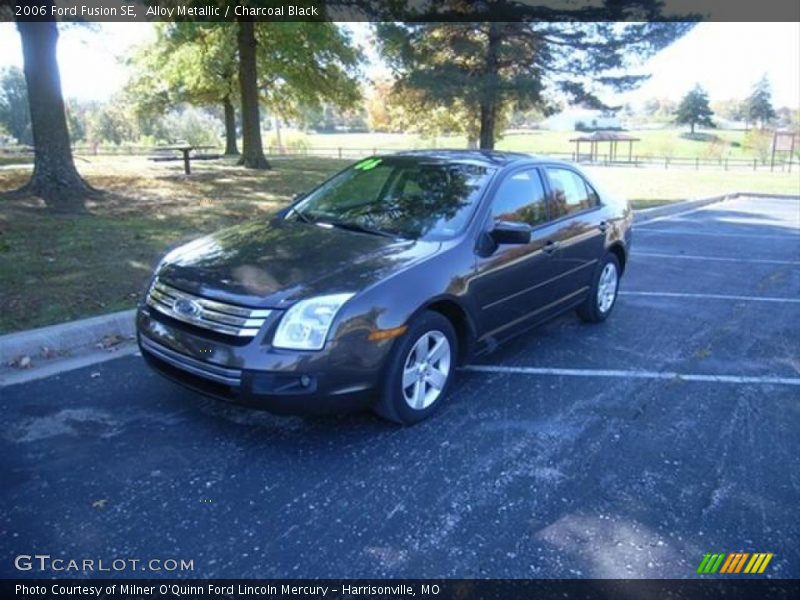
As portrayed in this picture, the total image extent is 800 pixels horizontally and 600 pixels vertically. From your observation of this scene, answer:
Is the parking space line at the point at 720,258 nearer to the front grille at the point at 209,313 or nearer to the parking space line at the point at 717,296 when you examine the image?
the parking space line at the point at 717,296

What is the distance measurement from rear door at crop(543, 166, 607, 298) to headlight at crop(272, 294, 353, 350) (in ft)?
7.64

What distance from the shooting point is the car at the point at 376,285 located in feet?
10.6

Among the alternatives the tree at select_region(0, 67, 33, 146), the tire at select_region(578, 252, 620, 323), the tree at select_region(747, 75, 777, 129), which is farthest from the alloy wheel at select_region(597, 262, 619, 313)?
the tree at select_region(747, 75, 777, 129)

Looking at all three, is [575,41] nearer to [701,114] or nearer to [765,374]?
[765,374]

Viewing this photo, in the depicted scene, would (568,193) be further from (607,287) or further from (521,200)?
(607,287)

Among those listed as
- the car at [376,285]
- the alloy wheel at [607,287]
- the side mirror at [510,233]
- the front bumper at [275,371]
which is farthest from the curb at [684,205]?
the front bumper at [275,371]

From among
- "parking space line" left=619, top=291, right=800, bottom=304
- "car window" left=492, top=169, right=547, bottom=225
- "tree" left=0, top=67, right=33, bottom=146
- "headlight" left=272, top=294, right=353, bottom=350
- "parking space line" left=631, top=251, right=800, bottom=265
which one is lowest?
"parking space line" left=619, top=291, right=800, bottom=304

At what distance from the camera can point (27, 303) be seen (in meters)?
5.36

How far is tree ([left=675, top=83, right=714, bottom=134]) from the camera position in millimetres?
101625

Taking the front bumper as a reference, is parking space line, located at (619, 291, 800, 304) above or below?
below

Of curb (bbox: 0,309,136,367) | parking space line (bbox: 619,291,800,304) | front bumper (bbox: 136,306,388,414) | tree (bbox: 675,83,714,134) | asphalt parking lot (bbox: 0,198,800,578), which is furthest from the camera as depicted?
tree (bbox: 675,83,714,134)

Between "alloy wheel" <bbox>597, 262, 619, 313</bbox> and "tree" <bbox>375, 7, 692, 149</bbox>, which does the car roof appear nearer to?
"alloy wheel" <bbox>597, 262, 619, 313</bbox>

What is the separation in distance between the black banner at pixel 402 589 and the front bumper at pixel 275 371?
0.99 metres

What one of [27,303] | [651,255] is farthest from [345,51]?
[27,303]
